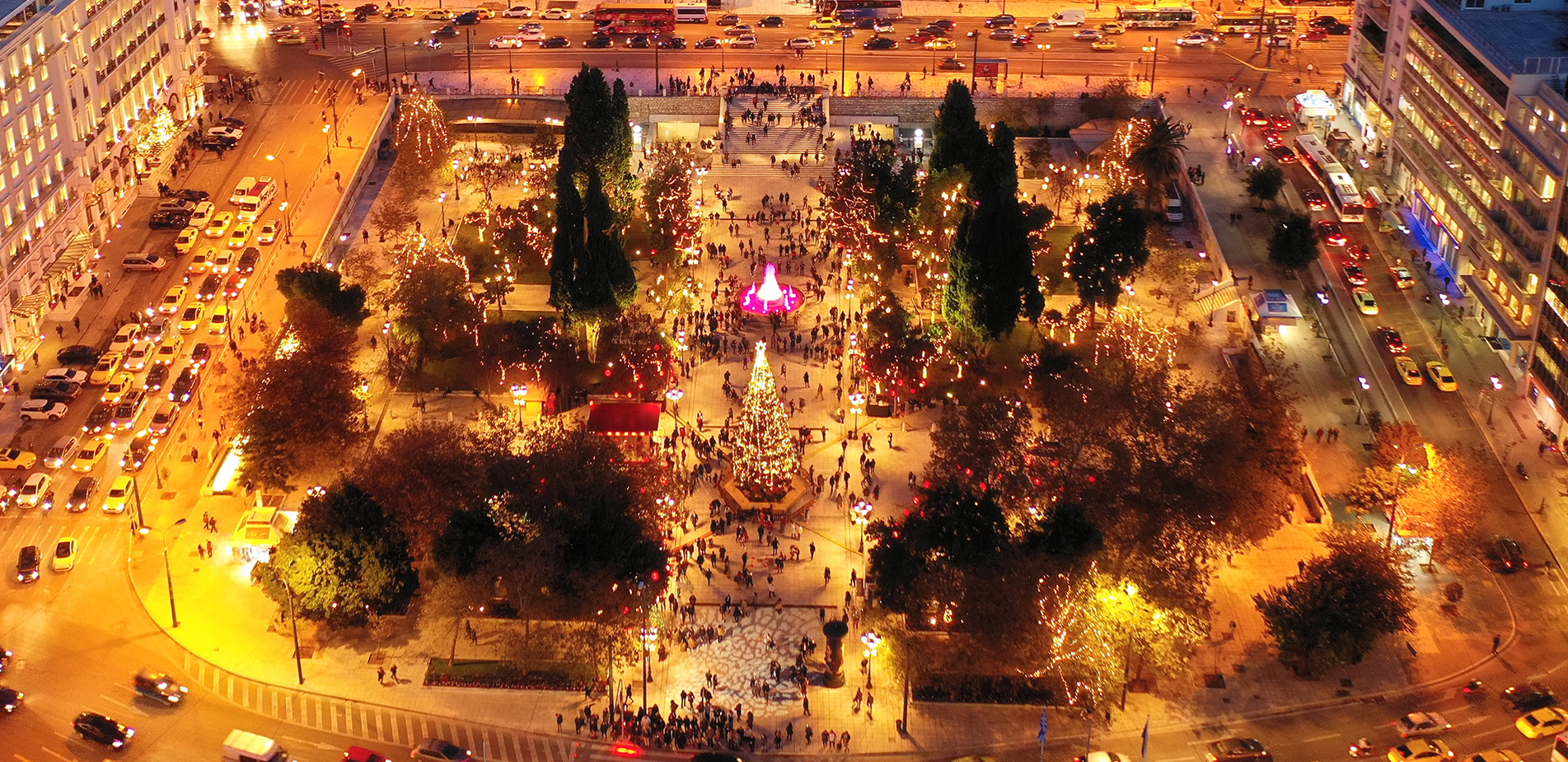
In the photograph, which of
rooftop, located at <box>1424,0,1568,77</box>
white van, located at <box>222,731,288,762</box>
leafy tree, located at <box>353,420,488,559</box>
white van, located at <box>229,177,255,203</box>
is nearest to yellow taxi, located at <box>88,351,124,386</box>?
white van, located at <box>229,177,255,203</box>

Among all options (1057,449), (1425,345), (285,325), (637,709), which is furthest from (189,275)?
(1425,345)

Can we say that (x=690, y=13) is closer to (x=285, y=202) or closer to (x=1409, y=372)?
(x=285, y=202)

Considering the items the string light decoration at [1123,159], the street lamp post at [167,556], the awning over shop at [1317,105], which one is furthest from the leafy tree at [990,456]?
the awning over shop at [1317,105]

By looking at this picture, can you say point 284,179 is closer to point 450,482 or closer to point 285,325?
point 285,325

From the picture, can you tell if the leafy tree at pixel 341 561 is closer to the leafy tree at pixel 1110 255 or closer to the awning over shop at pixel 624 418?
the awning over shop at pixel 624 418

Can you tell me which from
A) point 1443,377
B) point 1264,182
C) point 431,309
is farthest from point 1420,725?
point 431,309
